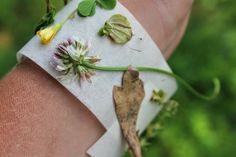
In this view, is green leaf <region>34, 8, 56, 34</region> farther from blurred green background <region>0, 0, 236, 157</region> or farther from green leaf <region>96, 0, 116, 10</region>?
blurred green background <region>0, 0, 236, 157</region>

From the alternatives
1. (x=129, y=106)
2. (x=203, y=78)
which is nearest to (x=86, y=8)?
(x=129, y=106)

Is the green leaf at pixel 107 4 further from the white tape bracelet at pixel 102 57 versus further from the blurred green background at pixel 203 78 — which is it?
the blurred green background at pixel 203 78

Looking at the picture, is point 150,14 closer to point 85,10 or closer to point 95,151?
point 85,10

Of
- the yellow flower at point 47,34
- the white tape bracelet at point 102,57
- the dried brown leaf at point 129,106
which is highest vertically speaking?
the yellow flower at point 47,34

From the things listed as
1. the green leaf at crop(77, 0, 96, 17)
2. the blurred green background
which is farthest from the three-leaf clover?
the blurred green background

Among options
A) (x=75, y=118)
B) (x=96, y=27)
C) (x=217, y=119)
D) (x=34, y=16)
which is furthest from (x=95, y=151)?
→ (x=34, y=16)

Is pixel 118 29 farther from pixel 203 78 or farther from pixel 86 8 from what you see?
pixel 203 78

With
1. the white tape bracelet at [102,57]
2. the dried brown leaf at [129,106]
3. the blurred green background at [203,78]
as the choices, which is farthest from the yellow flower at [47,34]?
the blurred green background at [203,78]
